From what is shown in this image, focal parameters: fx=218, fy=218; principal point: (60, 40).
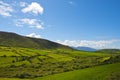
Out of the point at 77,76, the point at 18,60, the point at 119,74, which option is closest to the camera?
the point at 119,74

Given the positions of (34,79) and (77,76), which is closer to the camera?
(77,76)

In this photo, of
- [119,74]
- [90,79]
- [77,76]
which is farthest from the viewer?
[77,76]

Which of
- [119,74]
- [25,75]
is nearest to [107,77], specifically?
[119,74]

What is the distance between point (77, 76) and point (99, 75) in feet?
24.4

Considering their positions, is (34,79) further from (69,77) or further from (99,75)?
(99,75)

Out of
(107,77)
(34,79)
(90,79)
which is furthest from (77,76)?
(34,79)

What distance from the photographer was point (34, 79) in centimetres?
7125

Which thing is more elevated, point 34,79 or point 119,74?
point 119,74

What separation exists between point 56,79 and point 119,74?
1987 cm

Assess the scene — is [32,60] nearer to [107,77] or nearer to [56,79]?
[56,79]

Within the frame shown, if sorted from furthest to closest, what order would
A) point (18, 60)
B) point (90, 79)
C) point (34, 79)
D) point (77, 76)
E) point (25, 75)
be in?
point (18, 60), point (25, 75), point (34, 79), point (77, 76), point (90, 79)

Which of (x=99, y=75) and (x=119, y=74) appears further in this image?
(x=99, y=75)

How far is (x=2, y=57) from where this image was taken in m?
142

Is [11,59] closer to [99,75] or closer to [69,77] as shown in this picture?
[69,77]
